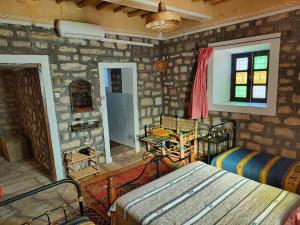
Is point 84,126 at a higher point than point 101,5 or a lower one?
lower

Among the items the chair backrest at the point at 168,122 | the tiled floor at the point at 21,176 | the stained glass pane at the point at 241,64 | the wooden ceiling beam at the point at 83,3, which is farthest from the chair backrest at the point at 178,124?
the wooden ceiling beam at the point at 83,3

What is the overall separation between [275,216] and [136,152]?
3.28m

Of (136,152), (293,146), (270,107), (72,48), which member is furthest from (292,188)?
(72,48)

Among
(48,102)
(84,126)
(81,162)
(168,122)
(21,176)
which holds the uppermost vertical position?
(48,102)

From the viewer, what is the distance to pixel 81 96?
3666 millimetres

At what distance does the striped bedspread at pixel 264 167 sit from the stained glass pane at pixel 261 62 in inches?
57.7

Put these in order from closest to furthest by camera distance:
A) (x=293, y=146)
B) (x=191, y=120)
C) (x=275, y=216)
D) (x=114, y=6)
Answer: (x=275, y=216)
(x=293, y=146)
(x=114, y=6)
(x=191, y=120)

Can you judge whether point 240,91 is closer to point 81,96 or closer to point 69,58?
point 81,96

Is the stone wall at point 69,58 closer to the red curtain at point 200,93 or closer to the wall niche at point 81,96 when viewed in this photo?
the wall niche at point 81,96

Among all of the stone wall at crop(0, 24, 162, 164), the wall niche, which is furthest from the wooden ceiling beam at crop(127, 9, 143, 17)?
the wall niche

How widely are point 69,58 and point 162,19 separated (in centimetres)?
216

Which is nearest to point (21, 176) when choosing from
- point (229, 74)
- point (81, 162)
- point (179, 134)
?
point (81, 162)

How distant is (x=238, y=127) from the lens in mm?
3580

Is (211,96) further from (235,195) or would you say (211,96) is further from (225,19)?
(235,195)
